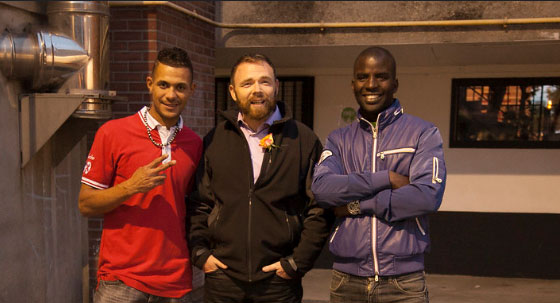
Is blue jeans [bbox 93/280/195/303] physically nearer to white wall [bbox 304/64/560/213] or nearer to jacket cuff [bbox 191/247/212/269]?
jacket cuff [bbox 191/247/212/269]

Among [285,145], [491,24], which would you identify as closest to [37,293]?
[285,145]

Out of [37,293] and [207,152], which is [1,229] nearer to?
[37,293]

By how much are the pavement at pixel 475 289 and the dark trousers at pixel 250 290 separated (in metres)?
3.59

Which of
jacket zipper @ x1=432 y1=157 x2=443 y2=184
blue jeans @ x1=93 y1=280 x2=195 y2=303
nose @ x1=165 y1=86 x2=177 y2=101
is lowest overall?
blue jeans @ x1=93 y1=280 x2=195 y2=303

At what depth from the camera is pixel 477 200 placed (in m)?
7.82

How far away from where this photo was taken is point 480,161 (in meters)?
7.80

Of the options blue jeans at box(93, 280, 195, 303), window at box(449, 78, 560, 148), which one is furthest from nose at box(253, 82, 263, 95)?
window at box(449, 78, 560, 148)

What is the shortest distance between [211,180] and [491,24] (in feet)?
13.6

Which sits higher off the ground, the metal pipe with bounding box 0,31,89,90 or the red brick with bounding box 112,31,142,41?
the red brick with bounding box 112,31,142,41

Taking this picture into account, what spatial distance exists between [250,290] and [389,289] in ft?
2.40

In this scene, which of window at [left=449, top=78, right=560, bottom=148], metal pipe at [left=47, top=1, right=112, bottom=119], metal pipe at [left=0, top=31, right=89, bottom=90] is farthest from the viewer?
window at [left=449, top=78, right=560, bottom=148]

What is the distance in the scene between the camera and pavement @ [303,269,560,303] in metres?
6.54

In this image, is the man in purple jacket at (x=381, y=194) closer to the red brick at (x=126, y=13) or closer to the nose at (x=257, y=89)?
the nose at (x=257, y=89)

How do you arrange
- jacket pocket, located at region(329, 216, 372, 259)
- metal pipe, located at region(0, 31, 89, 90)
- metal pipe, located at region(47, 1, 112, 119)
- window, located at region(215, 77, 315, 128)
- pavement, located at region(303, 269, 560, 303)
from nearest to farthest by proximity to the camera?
jacket pocket, located at region(329, 216, 372, 259) → metal pipe, located at region(0, 31, 89, 90) → metal pipe, located at region(47, 1, 112, 119) → pavement, located at region(303, 269, 560, 303) → window, located at region(215, 77, 315, 128)
